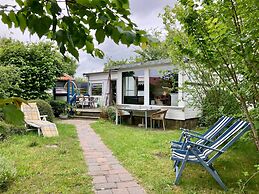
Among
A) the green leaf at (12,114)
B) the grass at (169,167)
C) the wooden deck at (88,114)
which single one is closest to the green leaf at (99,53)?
the green leaf at (12,114)

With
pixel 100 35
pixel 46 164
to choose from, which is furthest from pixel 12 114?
pixel 46 164

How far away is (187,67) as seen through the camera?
7086mm

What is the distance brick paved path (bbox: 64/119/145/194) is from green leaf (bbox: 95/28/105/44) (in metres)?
2.88

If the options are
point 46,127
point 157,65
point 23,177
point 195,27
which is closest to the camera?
point 195,27

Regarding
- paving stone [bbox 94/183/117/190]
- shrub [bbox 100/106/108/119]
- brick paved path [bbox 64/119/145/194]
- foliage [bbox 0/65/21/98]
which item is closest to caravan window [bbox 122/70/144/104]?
shrub [bbox 100/106/108/119]

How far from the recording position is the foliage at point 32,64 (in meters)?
11.2

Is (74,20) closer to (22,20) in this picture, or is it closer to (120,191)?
(22,20)

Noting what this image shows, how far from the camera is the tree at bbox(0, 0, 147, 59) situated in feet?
3.52

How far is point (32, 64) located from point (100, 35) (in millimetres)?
11480

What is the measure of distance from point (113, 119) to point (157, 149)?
6.41 meters

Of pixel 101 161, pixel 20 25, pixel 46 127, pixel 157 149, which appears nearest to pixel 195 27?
pixel 20 25

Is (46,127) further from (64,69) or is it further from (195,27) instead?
(195,27)

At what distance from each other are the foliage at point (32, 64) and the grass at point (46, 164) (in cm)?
→ 420

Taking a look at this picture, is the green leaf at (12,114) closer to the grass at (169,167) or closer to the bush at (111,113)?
the grass at (169,167)
